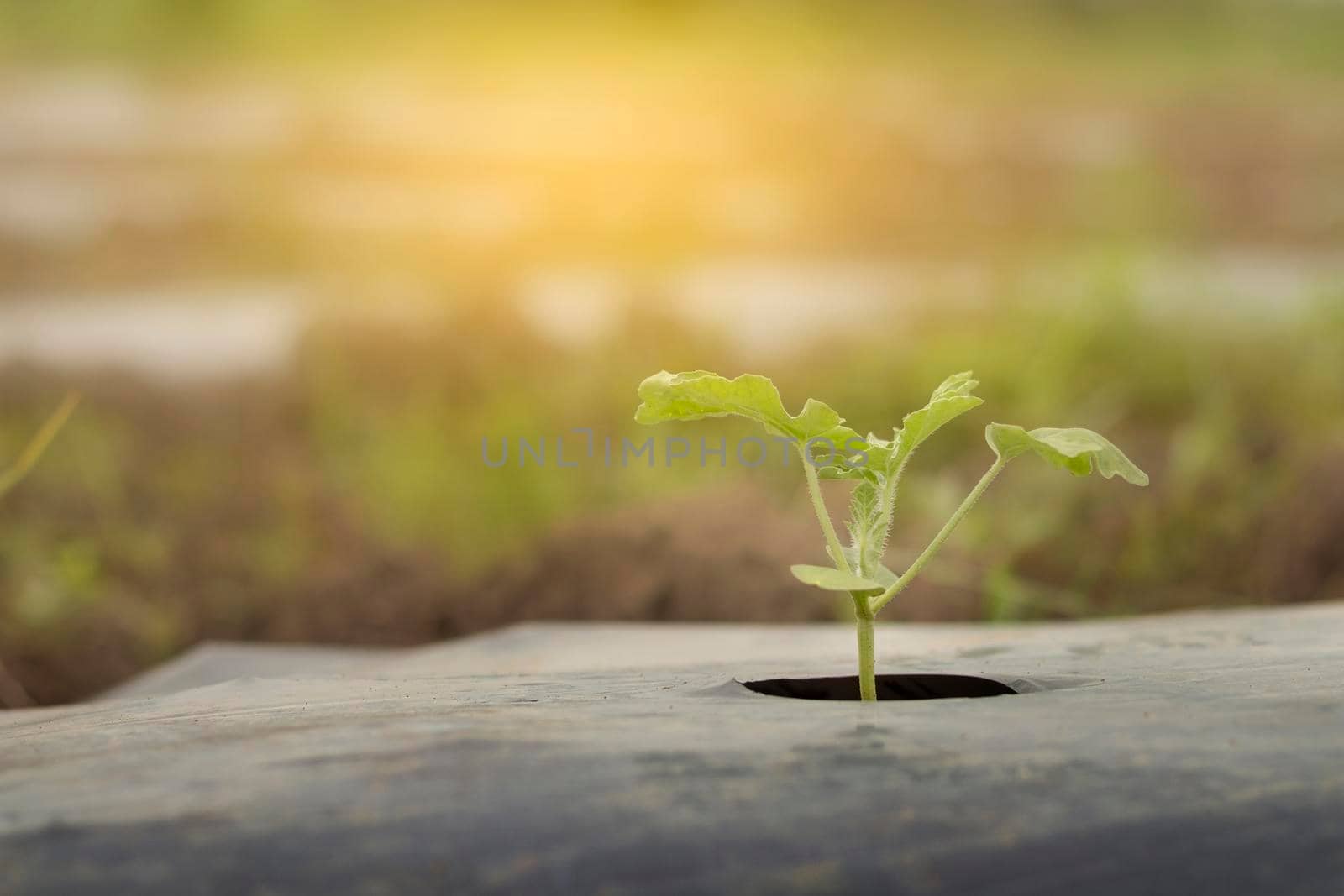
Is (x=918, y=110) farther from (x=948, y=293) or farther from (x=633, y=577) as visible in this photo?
(x=633, y=577)

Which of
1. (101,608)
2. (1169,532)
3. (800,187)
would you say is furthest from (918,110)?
A: (101,608)

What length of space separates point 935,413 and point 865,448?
6 centimetres

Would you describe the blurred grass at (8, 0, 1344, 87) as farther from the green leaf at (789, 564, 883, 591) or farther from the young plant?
the green leaf at (789, 564, 883, 591)

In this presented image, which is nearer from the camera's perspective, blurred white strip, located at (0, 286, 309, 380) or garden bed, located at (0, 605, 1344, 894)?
garden bed, located at (0, 605, 1344, 894)

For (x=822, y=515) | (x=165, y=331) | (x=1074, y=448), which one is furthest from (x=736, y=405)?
(x=165, y=331)

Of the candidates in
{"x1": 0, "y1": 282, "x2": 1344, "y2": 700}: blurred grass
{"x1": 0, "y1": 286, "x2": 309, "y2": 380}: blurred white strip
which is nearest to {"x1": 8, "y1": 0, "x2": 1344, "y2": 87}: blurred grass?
{"x1": 0, "y1": 286, "x2": 309, "y2": 380}: blurred white strip

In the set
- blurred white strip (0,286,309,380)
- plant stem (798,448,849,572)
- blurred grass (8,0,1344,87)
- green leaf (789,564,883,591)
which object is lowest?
green leaf (789,564,883,591)

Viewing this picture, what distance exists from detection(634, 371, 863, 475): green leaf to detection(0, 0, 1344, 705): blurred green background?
1937 millimetres

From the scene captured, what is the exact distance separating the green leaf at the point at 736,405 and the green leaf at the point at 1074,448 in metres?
0.10

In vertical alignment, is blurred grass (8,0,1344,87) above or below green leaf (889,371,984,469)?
above

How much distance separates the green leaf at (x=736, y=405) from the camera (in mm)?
713

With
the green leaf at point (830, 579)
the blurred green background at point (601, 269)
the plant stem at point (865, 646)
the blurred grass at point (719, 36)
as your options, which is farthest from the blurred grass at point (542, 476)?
the green leaf at point (830, 579)

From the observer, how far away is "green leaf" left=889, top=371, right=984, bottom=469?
0.72 meters

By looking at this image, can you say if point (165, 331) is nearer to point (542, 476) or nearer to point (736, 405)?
point (542, 476)
